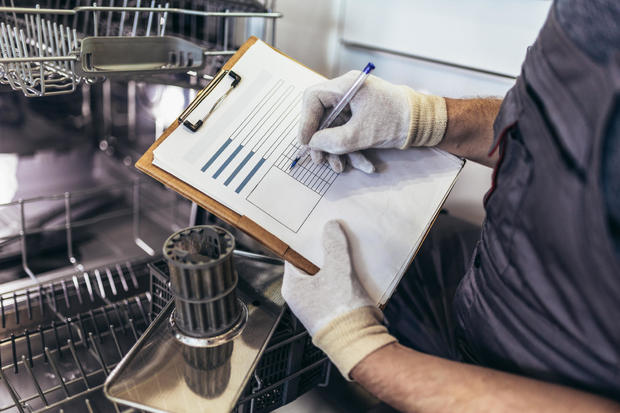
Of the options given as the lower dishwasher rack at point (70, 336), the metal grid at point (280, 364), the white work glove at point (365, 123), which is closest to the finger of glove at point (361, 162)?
the white work glove at point (365, 123)

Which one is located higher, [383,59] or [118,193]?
[383,59]

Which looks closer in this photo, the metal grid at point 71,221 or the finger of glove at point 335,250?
the finger of glove at point 335,250

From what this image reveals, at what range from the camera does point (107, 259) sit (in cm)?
85

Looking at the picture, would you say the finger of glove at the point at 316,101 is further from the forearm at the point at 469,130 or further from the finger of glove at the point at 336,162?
the forearm at the point at 469,130

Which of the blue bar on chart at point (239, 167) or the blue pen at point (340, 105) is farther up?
the blue pen at point (340, 105)

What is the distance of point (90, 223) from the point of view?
885 mm

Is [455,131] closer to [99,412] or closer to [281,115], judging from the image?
[281,115]

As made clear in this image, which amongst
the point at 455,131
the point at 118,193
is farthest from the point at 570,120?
the point at 118,193

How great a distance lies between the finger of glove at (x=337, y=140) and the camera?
58cm

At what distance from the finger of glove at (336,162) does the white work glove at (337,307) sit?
0.29ft

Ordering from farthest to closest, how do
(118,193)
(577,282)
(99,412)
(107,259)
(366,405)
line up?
1. (118,193)
2. (107,259)
3. (366,405)
4. (99,412)
5. (577,282)

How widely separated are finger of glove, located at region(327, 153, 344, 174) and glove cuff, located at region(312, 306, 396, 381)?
0.64 feet

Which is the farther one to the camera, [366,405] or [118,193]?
[118,193]

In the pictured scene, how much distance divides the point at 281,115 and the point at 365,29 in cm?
54
